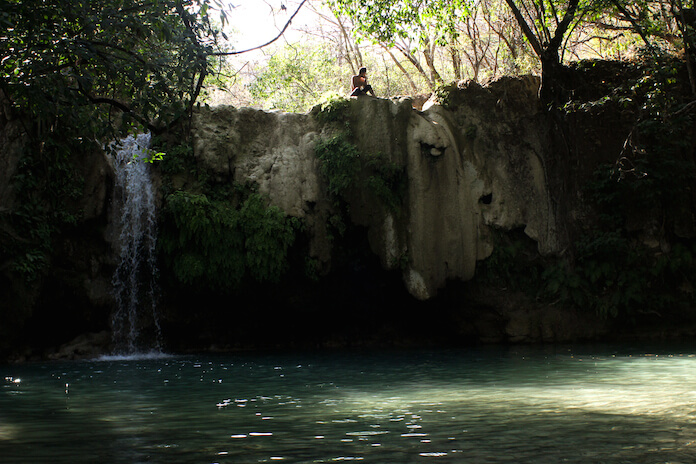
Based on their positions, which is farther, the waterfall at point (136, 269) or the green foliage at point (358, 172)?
the green foliage at point (358, 172)

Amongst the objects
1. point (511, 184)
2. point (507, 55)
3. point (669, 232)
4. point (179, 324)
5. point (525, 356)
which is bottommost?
point (525, 356)

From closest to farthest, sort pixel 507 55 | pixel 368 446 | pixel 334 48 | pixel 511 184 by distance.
Answer: pixel 368 446
pixel 511 184
pixel 507 55
pixel 334 48

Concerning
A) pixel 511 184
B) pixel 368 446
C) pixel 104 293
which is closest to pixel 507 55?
pixel 511 184

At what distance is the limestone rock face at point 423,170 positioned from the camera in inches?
610

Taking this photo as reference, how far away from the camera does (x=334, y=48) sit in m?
29.2

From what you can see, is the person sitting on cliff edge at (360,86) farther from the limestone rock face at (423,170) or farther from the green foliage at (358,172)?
the green foliage at (358,172)

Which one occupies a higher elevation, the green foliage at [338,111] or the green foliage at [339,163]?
the green foliage at [338,111]

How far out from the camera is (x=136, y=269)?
14797mm

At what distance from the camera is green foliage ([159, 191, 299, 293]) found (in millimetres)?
14312

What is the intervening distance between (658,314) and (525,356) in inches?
206

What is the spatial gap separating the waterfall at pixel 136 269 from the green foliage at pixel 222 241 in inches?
18.7

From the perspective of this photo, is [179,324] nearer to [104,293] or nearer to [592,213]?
[104,293]

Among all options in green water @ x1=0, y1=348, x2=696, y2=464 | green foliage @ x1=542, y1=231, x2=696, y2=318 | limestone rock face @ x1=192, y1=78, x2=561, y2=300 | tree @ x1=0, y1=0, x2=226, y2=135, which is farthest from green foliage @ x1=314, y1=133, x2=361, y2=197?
tree @ x1=0, y1=0, x2=226, y2=135

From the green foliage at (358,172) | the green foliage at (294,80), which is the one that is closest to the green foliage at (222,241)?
the green foliage at (358,172)
